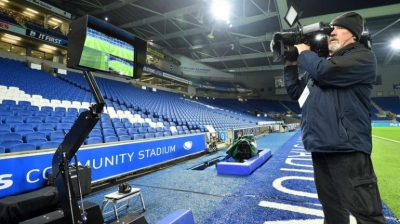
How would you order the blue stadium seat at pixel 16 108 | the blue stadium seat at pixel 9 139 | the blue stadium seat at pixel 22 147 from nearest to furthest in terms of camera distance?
the blue stadium seat at pixel 22 147, the blue stadium seat at pixel 9 139, the blue stadium seat at pixel 16 108

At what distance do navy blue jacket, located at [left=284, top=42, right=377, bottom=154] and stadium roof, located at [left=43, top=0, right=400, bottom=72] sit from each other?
29.8ft

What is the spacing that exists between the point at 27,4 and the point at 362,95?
16.9 meters

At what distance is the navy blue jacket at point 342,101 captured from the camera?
102 centimetres

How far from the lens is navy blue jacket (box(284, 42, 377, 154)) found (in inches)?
40.0

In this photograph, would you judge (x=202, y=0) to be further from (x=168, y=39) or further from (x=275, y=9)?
(x=168, y=39)

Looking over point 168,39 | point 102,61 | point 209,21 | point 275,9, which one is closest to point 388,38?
point 275,9

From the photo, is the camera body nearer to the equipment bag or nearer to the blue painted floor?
the blue painted floor

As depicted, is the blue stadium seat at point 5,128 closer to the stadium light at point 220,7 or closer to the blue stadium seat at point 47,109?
the blue stadium seat at point 47,109

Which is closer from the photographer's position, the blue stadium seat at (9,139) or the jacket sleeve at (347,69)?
the jacket sleeve at (347,69)

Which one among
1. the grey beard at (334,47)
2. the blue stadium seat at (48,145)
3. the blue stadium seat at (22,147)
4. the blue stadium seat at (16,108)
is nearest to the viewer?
the grey beard at (334,47)

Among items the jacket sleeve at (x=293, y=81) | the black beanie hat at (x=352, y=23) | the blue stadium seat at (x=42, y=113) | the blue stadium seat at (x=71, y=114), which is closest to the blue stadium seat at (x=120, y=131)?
the blue stadium seat at (x=71, y=114)

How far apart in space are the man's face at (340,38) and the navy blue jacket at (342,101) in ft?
0.13

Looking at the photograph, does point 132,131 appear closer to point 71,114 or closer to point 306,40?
point 71,114

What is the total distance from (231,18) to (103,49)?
47.4 ft
